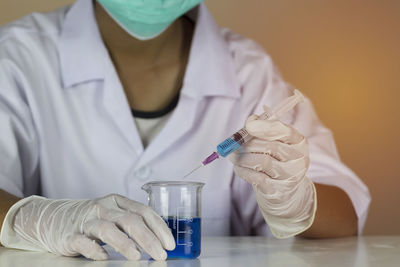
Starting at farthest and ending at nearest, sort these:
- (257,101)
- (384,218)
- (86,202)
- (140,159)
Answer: (384,218) → (257,101) → (140,159) → (86,202)

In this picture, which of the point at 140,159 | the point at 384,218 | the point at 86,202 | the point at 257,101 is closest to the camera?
the point at 86,202

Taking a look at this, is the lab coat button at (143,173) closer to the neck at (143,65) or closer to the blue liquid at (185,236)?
the neck at (143,65)

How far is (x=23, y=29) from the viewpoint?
6.77 ft

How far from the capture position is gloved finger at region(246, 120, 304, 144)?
1.39 meters

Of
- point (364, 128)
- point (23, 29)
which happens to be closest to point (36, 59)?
point (23, 29)

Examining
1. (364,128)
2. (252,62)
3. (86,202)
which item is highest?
(252,62)

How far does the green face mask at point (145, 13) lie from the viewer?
185 centimetres

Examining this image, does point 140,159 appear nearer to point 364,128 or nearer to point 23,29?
A: point 23,29

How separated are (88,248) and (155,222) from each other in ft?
→ 0.47

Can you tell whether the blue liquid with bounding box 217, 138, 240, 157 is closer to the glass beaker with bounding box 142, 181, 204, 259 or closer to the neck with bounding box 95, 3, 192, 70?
the glass beaker with bounding box 142, 181, 204, 259

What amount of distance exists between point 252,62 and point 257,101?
0.15 meters

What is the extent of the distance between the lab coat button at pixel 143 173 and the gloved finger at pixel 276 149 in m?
0.54

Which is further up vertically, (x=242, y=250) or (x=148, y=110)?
(x=148, y=110)

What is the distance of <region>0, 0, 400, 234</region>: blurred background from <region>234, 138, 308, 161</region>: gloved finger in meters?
1.84
